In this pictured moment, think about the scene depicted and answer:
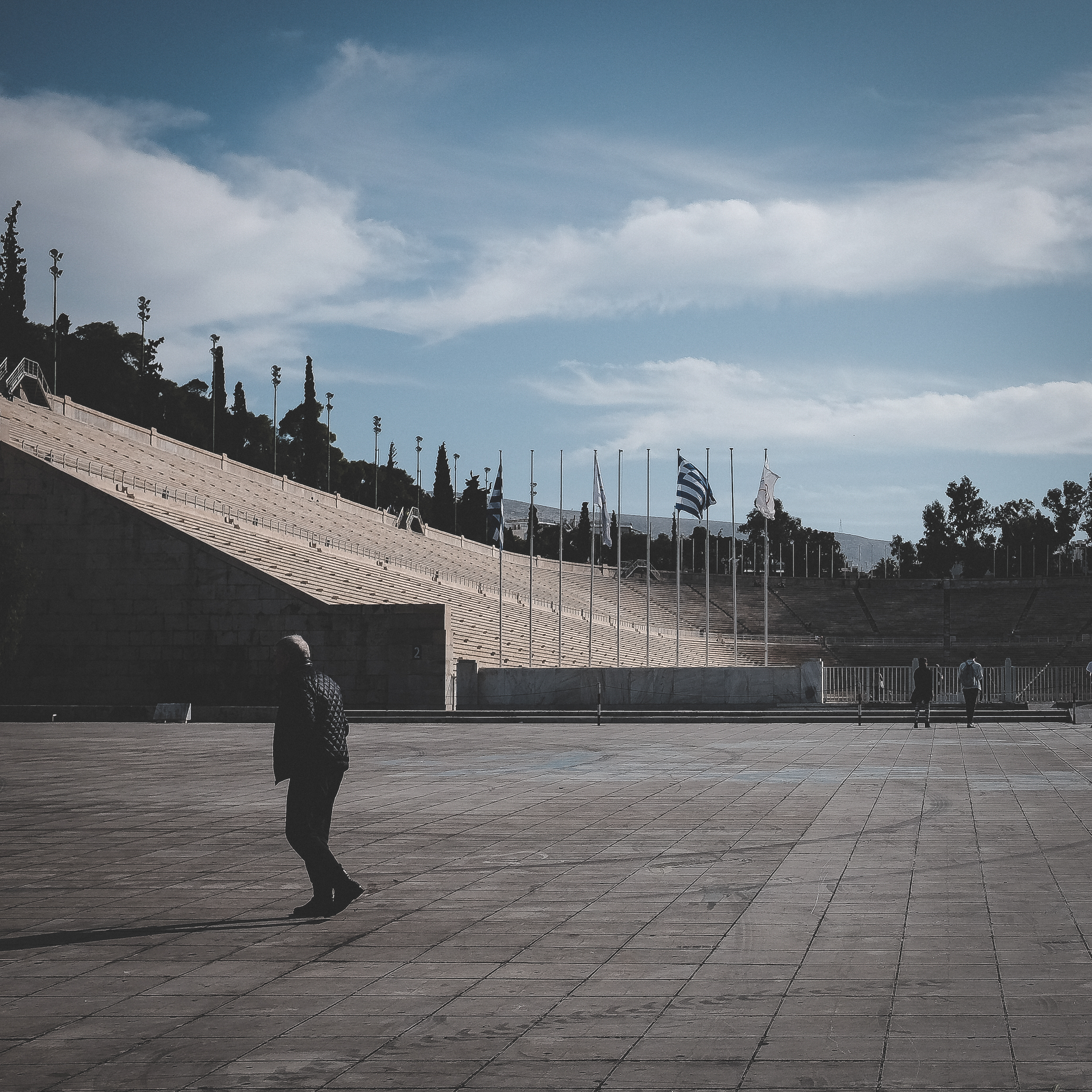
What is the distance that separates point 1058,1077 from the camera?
434cm

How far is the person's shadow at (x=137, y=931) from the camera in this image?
680 cm

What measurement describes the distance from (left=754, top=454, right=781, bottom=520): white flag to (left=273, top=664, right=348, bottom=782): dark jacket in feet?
98.8

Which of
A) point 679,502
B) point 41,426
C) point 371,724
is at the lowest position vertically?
point 371,724

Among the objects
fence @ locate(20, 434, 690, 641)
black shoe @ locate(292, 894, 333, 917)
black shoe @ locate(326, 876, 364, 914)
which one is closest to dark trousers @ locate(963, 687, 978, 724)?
fence @ locate(20, 434, 690, 641)

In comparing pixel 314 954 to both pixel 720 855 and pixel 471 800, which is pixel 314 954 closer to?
pixel 720 855

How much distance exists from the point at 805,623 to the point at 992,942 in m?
65.2

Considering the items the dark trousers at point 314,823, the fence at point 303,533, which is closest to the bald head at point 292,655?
the dark trousers at point 314,823

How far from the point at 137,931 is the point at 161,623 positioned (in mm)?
28440

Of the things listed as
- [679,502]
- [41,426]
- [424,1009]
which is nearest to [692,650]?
[679,502]

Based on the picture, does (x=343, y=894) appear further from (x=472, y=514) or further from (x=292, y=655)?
(x=472, y=514)

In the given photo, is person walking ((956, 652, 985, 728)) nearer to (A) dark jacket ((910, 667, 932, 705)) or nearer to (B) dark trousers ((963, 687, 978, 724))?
(B) dark trousers ((963, 687, 978, 724))

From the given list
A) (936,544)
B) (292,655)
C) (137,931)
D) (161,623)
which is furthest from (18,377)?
(936,544)

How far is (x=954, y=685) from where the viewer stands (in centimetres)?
3838

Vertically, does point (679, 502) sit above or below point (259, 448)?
below
